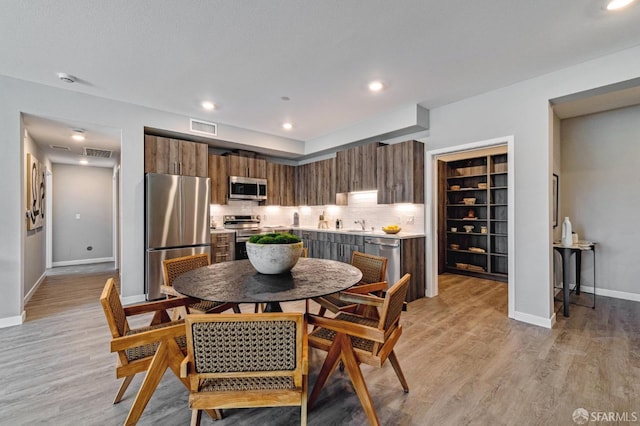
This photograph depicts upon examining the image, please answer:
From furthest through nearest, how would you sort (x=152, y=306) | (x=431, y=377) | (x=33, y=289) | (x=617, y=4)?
(x=33, y=289), (x=431, y=377), (x=617, y=4), (x=152, y=306)

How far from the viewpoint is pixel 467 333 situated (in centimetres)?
304

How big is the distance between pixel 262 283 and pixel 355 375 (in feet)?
2.59

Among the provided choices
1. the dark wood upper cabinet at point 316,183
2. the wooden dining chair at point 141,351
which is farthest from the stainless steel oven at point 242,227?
the wooden dining chair at point 141,351

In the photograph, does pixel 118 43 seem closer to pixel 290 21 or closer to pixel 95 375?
pixel 290 21

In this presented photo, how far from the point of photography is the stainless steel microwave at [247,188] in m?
5.41

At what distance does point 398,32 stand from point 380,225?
3.27 metres

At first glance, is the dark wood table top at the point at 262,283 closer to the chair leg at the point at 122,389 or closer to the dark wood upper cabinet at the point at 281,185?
the chair leg at the point at 122,389

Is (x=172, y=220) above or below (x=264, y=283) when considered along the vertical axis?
above

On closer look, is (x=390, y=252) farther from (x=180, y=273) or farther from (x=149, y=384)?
(x=149, y=384)

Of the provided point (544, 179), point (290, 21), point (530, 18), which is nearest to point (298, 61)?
point (290, 21)

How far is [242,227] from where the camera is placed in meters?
5.69

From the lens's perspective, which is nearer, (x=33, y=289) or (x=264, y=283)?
(x=264, y=283)

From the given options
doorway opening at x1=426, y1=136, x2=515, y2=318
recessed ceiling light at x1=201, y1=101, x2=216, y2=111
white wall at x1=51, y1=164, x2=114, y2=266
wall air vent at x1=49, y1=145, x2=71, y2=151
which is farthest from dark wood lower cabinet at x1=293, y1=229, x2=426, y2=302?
white wall at x1=51, y1=164, x2=114, y2=266

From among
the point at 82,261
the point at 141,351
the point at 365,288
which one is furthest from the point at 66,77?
the point at 82,261
